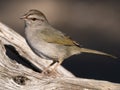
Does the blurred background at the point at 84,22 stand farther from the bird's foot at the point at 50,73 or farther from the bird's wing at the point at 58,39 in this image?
the bird's foot at the point at 50,73

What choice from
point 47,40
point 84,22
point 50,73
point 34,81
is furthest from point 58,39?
point 84,22

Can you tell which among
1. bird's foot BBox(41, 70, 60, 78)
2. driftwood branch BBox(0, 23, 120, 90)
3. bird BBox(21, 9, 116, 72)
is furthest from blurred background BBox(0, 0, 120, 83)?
driftwood branch BBox(0, 23, 120, 90)

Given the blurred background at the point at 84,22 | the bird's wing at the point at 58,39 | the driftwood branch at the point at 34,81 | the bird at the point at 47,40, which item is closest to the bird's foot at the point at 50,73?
the driftwood branch at the point at 34,81

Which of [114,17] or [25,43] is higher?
[25,43]

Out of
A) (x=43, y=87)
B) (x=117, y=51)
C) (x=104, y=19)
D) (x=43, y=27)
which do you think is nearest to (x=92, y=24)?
(x=104, y=19)

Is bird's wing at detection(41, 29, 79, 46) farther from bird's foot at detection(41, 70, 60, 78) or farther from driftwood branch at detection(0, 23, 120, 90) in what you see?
driftwood branch at detection(0, 23, 120, 90)

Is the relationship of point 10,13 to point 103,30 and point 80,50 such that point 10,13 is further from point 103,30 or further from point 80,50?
point 80,50
